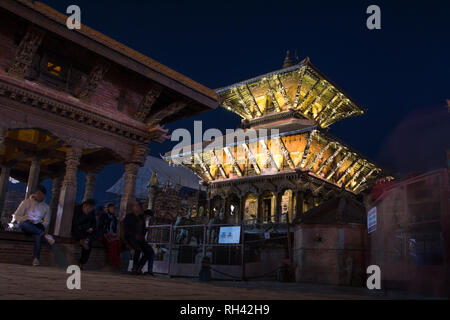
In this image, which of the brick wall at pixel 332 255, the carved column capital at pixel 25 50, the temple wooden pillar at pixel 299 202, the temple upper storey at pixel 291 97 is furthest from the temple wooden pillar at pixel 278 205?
the carved column capital at pixel 25 50

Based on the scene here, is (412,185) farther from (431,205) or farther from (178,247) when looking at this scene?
(178,247)

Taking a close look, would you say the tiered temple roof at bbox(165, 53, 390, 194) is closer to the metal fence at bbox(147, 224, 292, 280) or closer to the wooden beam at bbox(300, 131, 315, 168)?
the wooden beam at bbox(300, 131, 315, 168)

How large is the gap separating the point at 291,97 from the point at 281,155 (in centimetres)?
603

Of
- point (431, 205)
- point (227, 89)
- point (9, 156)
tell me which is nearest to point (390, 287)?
point (431, 205)

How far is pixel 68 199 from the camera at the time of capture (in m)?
14.2

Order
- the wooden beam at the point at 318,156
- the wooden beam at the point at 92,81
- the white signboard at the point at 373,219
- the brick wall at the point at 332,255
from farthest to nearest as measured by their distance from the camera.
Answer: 1. the wooden beam at the point at 318,156
2. the wooden beam at the point at 92,81
3. the brick wall at the point at 332,255
4. the white signboard at the point at 373,219

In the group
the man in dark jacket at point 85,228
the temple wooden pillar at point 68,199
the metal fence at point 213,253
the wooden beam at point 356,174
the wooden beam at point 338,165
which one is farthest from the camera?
the wooden beam at point 356,174

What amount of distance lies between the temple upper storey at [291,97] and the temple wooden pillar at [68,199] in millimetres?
20869

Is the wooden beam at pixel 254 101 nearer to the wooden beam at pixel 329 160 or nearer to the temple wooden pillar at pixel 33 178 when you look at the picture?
the wooden beam at pixel 329 160

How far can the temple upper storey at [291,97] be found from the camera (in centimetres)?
3422

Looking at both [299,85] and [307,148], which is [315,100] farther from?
[307,148]

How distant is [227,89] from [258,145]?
7.07 m

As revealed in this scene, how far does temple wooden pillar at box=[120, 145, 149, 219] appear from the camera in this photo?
15.9 m

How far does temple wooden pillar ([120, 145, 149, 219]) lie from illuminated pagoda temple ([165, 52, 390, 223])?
16138mm
